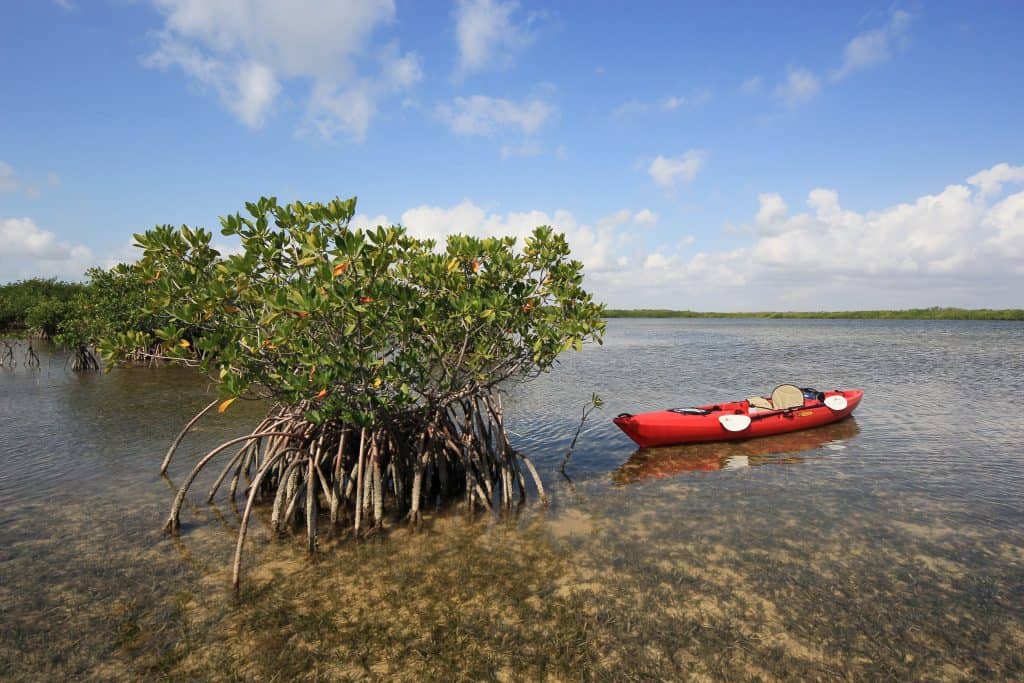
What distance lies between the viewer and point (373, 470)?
802cm

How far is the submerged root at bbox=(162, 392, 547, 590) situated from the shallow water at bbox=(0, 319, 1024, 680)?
20.3 inches

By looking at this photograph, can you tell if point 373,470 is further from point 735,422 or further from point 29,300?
point 29,300

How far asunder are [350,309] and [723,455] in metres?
9.92

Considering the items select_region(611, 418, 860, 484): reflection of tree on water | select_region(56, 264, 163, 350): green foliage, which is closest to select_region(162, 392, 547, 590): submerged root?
select_region(611, 418, 860, 484): reflection of tree on water

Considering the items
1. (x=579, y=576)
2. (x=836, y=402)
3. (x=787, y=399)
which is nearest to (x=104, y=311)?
(x=579, y=576)

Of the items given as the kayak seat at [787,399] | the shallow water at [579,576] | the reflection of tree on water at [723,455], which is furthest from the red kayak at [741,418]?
the shallow water at [579,576]

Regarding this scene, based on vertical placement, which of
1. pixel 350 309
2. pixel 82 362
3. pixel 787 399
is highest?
pixel 350 309

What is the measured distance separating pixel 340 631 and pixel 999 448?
1560 centimetres

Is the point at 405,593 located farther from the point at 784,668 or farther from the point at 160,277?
the point at 160,277

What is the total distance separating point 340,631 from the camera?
225 inches

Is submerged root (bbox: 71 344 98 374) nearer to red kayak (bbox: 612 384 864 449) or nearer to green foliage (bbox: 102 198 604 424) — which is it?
green foliage (bbox: 102 198 604 424)

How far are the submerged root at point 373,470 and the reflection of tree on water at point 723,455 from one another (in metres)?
3.21

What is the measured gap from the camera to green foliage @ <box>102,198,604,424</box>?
6.21 m

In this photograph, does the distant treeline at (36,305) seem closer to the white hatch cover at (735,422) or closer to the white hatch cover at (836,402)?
the white hatch cover at (735,422)
